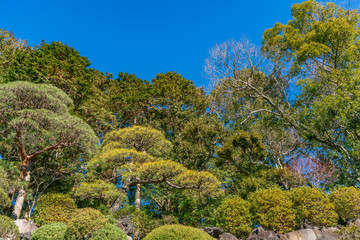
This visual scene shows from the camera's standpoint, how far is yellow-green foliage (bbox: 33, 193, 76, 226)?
746cm

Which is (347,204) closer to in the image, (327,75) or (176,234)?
(176,234)

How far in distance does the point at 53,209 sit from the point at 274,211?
672cm

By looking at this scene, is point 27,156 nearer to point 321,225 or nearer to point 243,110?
point 321,225

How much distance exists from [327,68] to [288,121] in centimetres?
338

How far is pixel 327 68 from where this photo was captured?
11.9 meters

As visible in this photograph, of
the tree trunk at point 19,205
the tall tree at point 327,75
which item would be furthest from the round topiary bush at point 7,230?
the tall tree at point 327,75

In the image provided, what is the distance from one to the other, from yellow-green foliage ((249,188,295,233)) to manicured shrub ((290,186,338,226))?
0.74ft

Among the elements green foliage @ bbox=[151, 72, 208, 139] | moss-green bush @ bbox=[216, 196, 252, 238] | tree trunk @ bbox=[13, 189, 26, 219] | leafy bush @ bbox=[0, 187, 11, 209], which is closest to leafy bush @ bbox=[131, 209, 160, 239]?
moss-green bush @ bbox=[216, 196, 252, 238]

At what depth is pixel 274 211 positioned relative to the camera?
6.78 m

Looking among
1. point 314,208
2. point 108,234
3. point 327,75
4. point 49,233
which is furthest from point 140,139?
point 327,75

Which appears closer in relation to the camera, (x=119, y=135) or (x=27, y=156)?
(x=27, y=156)

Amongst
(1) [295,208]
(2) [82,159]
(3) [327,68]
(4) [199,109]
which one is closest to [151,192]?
(2) [82,159]

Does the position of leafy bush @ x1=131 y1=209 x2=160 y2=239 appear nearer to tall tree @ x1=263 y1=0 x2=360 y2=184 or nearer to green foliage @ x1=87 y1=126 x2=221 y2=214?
green foliage @ x1=87 y1=126 x2=221 y2=214

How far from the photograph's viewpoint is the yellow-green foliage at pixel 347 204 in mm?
6645
